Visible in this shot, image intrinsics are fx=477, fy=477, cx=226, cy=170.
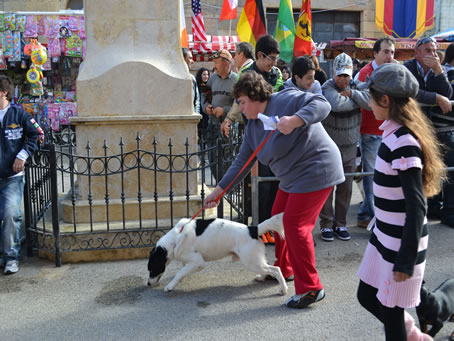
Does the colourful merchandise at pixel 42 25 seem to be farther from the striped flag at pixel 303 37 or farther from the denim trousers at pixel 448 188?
the denim trousers at pixel 448 188

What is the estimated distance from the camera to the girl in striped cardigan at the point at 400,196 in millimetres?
2344

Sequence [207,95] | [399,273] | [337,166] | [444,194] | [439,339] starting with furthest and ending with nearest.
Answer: [207,95] → [444,194] → [337,166] → [439,339] → [399,273]

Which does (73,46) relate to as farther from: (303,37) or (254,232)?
(254,232)

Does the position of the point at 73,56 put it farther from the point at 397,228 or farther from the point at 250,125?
the point at 397,228

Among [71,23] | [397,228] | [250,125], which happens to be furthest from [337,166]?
[71,23]

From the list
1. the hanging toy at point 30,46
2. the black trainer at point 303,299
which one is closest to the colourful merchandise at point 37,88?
the hanging toy at point 30,46

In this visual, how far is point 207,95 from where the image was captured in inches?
309

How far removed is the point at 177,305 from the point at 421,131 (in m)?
2.41

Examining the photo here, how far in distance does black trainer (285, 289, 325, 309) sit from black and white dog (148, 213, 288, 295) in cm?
26

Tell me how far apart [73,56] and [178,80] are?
10.4 meters

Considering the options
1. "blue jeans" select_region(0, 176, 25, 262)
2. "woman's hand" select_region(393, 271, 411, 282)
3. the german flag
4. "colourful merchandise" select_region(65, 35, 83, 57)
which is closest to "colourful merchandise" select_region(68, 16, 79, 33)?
"colourful merchandise" select_region(65, 35, 83, 57)

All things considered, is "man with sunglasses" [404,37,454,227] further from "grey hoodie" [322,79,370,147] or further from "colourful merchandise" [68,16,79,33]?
"colourful merchandise" [68,16,79,33]

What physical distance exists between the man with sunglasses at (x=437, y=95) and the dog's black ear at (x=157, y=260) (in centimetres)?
365

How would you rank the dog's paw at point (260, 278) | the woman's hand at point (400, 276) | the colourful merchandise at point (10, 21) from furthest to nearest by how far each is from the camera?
the colourful merchandise at point (10, 21) → the dog's paw at point (260, 278) → the woman's hand at point (400, 276)
